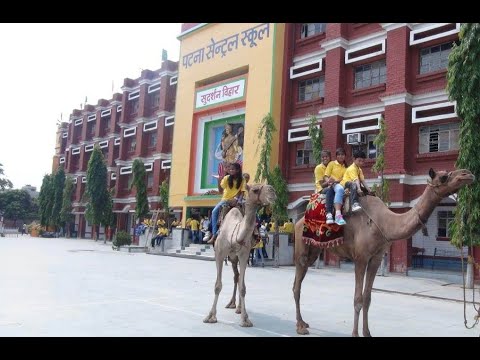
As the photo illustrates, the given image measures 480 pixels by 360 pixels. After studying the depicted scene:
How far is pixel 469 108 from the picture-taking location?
48.0ft

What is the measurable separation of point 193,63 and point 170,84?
249 inches

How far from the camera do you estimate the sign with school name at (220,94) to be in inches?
1032

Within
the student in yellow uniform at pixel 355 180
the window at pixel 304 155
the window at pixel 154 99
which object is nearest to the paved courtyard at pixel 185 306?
the student in yellow uniform at pixel 355 180

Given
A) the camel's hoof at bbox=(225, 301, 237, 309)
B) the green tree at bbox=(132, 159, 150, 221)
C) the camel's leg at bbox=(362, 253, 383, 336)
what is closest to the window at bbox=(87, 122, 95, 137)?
the green tree at bbox=(132, 159, 150, 221)

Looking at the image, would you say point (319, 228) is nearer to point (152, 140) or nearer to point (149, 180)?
point (149, 180)

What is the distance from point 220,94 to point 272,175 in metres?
7.52

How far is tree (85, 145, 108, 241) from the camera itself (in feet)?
117

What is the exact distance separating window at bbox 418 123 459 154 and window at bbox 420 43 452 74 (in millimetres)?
2572

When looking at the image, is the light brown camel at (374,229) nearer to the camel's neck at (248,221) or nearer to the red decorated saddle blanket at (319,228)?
the red decorated saddle blanket at (319,228)

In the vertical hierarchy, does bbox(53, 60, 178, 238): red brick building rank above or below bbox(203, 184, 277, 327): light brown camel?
above

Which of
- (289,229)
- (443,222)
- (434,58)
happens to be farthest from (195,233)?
(434,58)

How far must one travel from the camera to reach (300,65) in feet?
78.6

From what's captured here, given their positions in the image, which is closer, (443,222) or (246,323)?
(246,323)

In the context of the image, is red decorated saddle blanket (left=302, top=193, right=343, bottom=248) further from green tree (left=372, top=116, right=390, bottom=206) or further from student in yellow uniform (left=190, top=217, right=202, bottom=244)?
student in yellow uniform (left=190, top=217, right=202, bottom=244)
